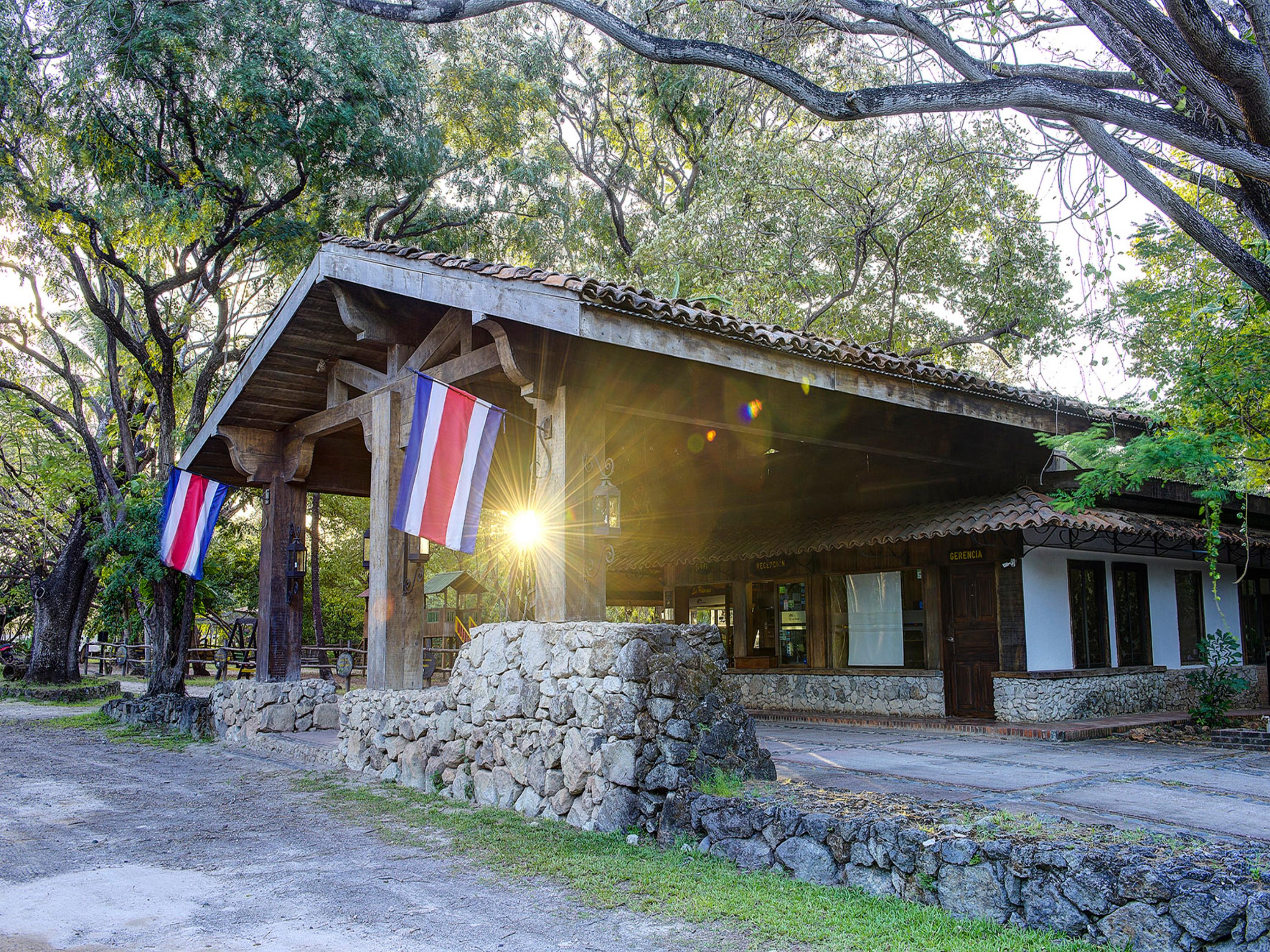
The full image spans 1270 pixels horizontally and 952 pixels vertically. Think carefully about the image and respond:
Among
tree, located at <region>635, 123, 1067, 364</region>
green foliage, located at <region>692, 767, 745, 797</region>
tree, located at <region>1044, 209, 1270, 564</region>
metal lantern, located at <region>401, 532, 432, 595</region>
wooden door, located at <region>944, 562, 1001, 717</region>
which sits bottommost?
green foliage, located at <region>692, 767, 745, 797</region>

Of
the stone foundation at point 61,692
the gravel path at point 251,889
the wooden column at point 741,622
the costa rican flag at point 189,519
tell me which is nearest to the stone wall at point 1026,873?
the gravel path at point 251,889

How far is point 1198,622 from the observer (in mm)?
14516

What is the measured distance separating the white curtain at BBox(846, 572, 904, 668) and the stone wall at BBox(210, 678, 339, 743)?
7.44m

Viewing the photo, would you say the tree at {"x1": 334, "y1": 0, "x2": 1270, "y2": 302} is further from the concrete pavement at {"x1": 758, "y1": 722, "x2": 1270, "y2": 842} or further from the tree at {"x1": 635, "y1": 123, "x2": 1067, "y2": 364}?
the tree at {"x1": 635, "y1": 123, "x2": 1067, "y2": 364}

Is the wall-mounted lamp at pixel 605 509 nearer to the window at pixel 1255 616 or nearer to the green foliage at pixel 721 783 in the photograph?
the green foliage at pixel 721 783

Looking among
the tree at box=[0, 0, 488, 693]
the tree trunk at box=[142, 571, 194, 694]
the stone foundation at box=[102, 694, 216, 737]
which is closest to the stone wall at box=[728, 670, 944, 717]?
the stone foundation at box=[102, 694, 216, 737]

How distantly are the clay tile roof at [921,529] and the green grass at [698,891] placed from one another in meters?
5.55

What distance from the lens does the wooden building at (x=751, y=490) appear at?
7766 mm

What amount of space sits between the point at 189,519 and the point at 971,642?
1068 cm

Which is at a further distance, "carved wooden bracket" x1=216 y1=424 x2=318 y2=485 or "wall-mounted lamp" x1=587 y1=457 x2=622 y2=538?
"carved wooden bracket" x1=216 y1=424 x2=318 y2=485

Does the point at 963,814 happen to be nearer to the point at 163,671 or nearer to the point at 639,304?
the point at 639,304

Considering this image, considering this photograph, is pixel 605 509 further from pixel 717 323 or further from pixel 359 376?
pixel 359 376

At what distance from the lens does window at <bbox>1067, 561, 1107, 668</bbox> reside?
12.4 meters

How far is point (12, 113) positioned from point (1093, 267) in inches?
645
